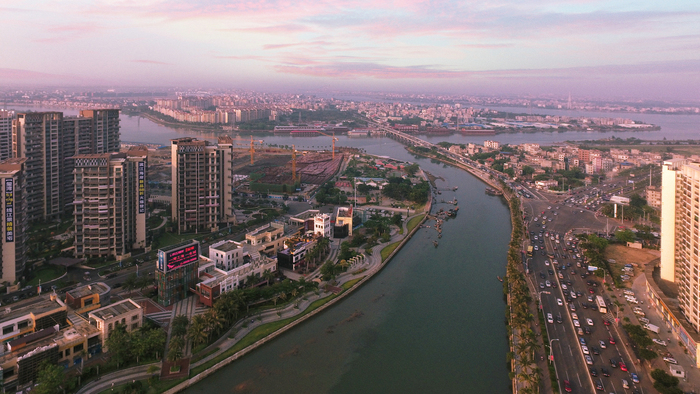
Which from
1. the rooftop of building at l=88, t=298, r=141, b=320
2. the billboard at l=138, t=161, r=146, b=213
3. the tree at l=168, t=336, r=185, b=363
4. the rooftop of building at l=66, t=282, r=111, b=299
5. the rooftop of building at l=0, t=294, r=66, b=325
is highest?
the billboard at l=138, t=161, r=146, b=213

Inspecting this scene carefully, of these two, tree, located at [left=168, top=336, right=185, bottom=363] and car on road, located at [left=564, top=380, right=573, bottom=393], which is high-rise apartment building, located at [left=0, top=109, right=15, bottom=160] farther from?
car on road, located at [left=564, top=380, right=573, bottom=393]

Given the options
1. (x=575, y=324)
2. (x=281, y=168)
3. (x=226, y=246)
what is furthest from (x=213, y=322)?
(x=281, y=168)

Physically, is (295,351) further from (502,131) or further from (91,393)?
(502,131)

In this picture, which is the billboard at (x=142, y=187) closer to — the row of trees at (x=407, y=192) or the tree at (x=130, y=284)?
the tree at (x=130, y=284)

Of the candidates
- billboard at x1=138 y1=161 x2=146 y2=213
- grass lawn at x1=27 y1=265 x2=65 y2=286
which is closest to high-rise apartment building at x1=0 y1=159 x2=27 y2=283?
grass lawn at x1=27 y1=265 x2=65 y2=286

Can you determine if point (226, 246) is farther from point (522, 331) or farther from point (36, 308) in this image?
point (522, 331)

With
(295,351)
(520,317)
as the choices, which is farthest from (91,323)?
(520,317)
